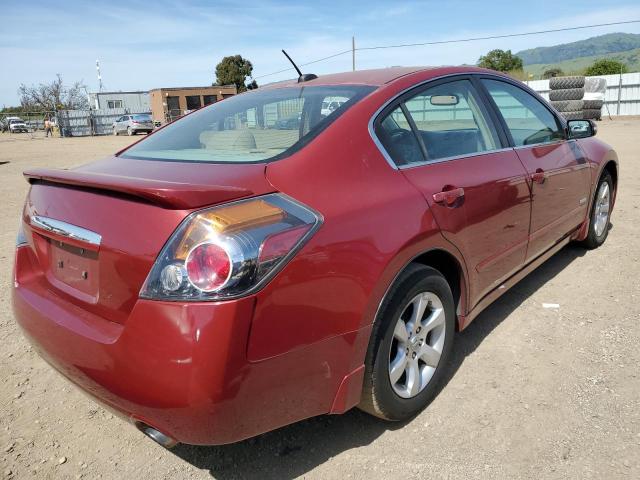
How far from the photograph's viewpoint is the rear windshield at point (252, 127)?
226 cm

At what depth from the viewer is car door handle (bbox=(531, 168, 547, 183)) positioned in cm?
326

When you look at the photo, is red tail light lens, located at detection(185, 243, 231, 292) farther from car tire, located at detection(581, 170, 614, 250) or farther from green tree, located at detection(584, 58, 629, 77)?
green tree, located at detection(584, 58, 629, 77)

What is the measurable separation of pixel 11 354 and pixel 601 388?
346 cm

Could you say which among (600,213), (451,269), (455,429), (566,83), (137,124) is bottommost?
(455,429)

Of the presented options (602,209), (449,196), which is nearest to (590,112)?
(602,209)

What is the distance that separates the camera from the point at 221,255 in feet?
5.51

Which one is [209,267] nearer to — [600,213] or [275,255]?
[275,255]

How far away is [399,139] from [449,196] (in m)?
0.37

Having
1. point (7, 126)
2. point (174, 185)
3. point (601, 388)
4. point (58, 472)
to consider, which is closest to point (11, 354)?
point (58, 472)

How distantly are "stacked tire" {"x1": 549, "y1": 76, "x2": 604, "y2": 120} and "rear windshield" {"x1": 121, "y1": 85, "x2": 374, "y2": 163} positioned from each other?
21.6 m

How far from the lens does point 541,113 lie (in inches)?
151

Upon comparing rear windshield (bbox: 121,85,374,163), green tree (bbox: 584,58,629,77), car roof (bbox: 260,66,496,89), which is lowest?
rear windshield (bbox: 121,85,374,163)

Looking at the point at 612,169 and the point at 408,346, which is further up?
the point at 612,169

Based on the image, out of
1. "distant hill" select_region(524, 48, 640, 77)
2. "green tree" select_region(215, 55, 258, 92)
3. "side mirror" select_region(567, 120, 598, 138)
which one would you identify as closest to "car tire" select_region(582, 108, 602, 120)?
"distant hill" select_region(524, 48, 640, 77)
